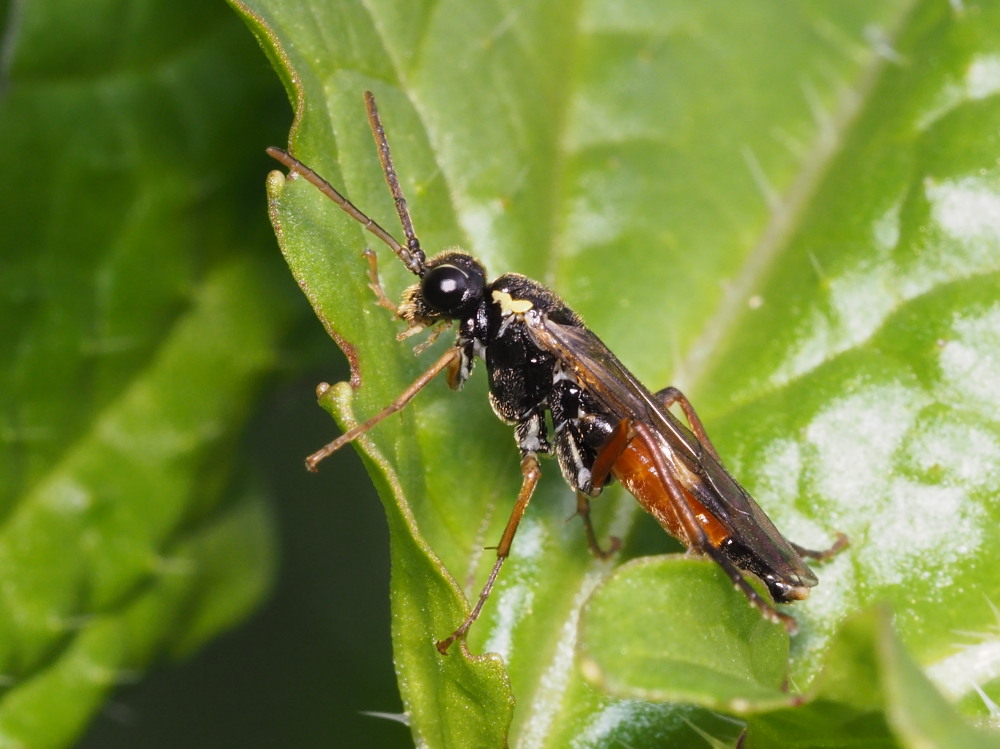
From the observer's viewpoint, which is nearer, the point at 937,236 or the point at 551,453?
the point at 937,236

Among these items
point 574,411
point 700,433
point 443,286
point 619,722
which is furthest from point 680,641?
point 574,411

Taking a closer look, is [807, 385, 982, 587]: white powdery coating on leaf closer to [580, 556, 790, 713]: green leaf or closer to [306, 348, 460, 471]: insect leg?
[580, 556, 790, 713]: green leaf

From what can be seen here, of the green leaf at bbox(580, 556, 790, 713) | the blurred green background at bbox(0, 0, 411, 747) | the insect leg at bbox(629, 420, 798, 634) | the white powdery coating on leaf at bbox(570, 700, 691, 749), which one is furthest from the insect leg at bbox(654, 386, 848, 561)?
the blurred green background at bbox(0, 0, 411, 747)

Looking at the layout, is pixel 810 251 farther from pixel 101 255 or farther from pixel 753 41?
pixel 101 255

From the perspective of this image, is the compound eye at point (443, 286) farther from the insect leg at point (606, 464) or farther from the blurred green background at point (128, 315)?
the blurred green background at point (128, 315)

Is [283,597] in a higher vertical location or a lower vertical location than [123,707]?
higher

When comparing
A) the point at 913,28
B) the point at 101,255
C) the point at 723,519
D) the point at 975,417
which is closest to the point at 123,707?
the point at 101,255

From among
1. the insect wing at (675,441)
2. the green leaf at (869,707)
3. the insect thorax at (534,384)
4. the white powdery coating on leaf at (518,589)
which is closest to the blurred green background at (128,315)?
the insect thorax at (534,384)
